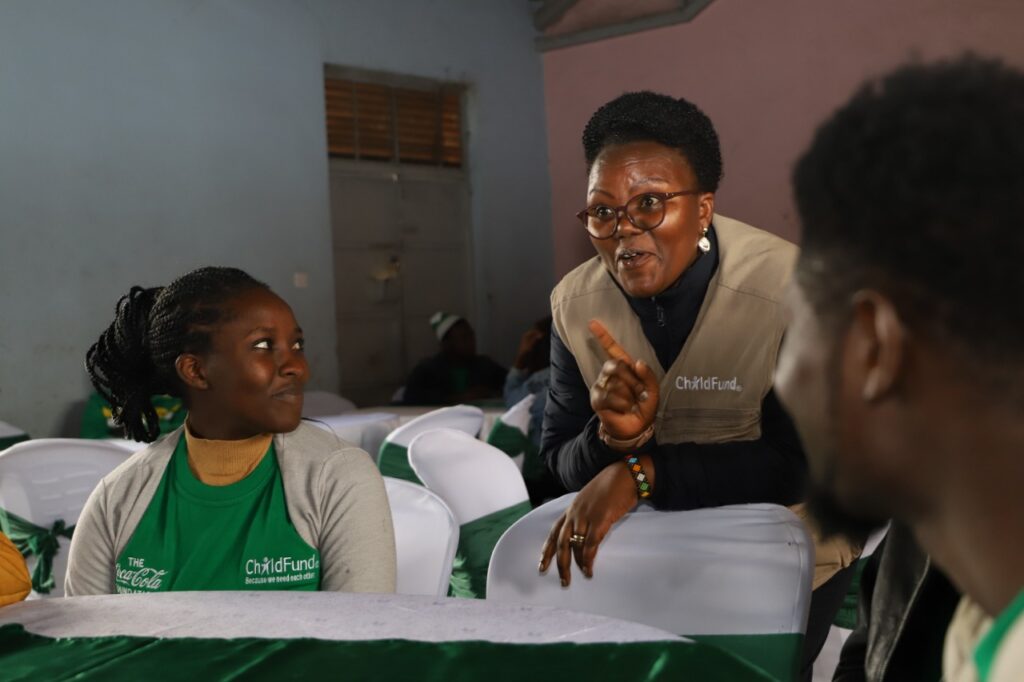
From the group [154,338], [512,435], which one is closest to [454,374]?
[512,435]

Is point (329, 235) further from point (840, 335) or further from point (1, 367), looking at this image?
point (840, 335)

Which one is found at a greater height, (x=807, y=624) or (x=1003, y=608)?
(x=1003, y=608)

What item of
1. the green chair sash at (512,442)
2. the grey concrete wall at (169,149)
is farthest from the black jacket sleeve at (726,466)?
the grey concrete wall at (169,149)

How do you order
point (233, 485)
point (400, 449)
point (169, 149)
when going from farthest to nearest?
point (169, 149) < point (400, 449) < point (233, 485)

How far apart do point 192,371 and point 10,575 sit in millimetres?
517

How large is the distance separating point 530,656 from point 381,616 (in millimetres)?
250

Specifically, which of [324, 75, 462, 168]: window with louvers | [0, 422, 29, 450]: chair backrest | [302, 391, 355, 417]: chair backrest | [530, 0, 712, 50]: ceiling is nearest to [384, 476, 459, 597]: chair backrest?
[0, 422, 29, 450]: chair backrest

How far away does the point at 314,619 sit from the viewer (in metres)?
1.33

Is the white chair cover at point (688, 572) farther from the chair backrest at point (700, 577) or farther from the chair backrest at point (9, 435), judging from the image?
the chair backrest at point (9, 435)

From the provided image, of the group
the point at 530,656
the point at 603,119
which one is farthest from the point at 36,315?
the point at 530,656

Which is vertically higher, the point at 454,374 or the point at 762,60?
the point at 762,60

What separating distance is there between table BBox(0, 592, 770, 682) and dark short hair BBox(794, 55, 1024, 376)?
61 cm

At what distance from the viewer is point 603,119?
1.86 m

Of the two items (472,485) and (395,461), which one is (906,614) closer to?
(472,485)
